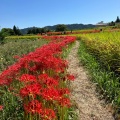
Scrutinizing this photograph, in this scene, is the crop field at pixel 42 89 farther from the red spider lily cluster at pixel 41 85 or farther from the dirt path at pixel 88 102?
the dirt path at pixel 88 102

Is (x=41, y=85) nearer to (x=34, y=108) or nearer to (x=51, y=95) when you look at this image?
(x=51, y=95)

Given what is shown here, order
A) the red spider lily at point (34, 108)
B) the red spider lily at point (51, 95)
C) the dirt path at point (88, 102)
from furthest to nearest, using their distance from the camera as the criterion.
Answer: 1. the dirt path at point (88, 102)
2. the red spider lily at point (51, 95)
3. the red spider lily at point (34, 108)

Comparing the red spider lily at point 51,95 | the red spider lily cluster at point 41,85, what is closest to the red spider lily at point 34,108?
the red spider lily cluster at point 41,85

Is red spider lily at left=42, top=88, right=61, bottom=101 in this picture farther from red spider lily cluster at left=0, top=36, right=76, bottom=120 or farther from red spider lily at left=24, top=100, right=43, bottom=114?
red spider lily at left=24, top=100, right=43, bottom=114

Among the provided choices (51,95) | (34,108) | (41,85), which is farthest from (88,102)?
(34,108)

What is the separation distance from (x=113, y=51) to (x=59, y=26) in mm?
91439

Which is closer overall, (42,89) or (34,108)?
(34,108)

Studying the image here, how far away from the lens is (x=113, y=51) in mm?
10773

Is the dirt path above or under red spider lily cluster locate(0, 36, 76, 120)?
under

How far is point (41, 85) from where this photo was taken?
16.6ft

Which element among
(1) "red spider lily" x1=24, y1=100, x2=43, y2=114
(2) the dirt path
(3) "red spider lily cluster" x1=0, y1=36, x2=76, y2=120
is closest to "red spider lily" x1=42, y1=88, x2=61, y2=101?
(3) "red spider lily cluster" x1=0, y1=36, x2=76, y2=120

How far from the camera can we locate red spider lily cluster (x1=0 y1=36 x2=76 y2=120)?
432 cm

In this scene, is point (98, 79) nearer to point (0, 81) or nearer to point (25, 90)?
point (0, 81)

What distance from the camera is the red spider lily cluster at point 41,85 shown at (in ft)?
14.2
